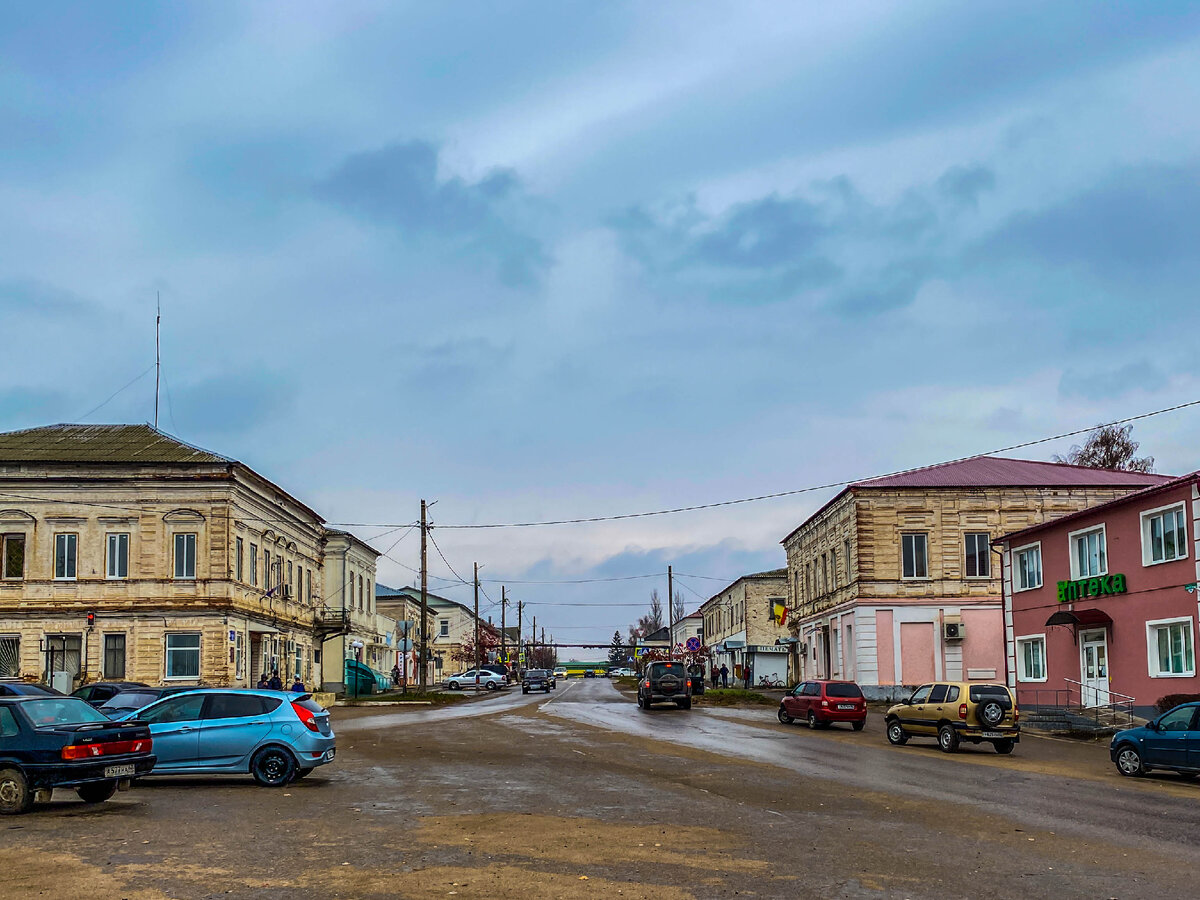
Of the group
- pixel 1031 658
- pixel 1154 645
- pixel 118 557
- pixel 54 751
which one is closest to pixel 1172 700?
pixel 1154 645

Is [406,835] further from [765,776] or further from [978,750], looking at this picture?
[978,750]

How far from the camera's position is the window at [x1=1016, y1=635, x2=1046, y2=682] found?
3925 cm

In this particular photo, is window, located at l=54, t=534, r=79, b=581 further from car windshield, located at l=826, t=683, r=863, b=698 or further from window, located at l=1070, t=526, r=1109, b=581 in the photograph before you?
window, located at l=1070, t=526, r=1109, b=581

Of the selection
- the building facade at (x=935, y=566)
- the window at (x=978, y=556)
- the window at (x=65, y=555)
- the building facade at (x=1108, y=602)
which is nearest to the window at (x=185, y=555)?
the window at (x=65, y=555)

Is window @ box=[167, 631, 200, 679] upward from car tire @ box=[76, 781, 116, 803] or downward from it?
upward

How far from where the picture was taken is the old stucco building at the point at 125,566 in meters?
49.0

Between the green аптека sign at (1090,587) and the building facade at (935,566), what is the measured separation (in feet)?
53.3

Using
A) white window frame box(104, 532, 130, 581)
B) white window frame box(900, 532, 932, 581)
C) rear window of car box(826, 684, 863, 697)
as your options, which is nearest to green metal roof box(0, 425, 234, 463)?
white window frame box(104, 532, 130, 581)

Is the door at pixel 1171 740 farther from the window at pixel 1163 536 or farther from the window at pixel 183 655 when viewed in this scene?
the window at pixel 183 655

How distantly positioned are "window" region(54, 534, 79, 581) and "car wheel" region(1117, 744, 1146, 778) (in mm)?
42279

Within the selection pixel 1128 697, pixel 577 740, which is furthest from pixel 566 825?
pixel 1128 697

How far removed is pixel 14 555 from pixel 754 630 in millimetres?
57754

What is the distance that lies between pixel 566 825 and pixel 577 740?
650 inches

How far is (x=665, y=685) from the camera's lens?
50.5 m
